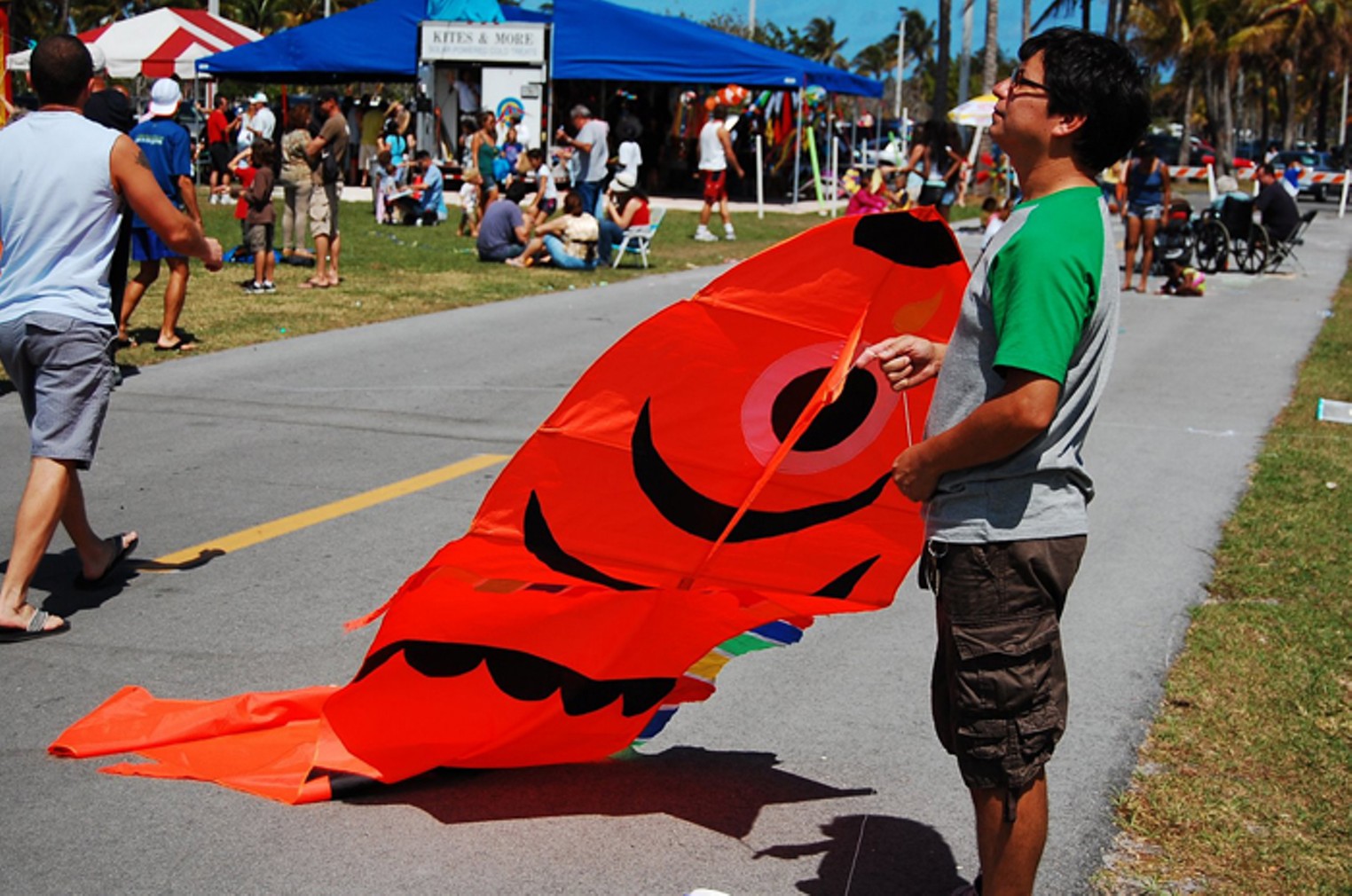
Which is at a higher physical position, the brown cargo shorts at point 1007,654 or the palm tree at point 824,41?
the palm tree at point 824,41

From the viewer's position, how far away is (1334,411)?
10.7m

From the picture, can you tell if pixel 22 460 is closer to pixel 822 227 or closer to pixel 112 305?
pixel 112 305

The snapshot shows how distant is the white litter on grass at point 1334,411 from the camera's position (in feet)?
33.9

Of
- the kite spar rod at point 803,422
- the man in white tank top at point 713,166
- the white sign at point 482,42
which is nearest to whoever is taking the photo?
the kite spar rod at point 803,422

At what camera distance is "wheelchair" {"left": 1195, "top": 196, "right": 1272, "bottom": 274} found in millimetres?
22000

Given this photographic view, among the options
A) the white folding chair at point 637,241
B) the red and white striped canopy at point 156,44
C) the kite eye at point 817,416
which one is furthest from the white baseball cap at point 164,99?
the red and white striped canopy at point 156,44

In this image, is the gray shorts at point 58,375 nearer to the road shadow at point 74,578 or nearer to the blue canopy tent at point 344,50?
the road shadow at point 74,578

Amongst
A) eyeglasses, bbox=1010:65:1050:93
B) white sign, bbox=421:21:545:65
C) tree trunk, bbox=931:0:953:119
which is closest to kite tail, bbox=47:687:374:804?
eyeglasses, bbox=1010:65:1050:93

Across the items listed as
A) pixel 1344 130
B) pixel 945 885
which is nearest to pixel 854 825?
pixel 945 885

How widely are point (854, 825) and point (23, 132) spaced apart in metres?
3.79

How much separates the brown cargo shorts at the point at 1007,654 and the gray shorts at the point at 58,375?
343cm

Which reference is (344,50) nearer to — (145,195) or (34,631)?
(145,195)

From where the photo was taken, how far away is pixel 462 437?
8680 millimetres

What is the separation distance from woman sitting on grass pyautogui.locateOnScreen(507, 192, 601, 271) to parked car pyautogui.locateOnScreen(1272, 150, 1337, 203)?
3865cm
